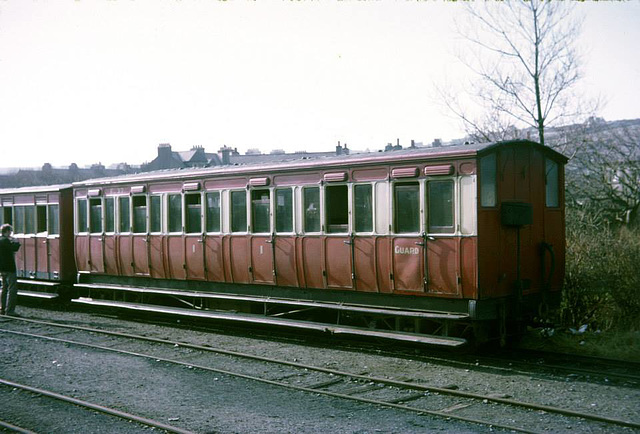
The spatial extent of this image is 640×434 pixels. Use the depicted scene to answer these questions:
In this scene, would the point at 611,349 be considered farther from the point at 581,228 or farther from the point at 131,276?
the point at 131,276

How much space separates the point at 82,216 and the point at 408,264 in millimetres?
9794

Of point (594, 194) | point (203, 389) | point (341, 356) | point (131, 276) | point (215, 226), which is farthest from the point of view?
point (594, 194)

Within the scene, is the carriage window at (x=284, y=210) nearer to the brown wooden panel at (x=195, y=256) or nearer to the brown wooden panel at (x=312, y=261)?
the brown wooden panel at (x=312, y=261)

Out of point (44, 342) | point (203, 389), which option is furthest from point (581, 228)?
point (44, 342)

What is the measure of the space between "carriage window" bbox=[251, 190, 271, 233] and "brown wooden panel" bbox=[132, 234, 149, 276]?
11.3 feet

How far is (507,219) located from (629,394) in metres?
3.04

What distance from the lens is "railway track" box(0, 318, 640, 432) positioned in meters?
6.89

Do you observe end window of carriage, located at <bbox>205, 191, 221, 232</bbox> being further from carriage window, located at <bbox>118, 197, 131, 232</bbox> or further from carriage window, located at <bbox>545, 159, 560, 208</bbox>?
carriage window, located at <bbox>545, 159, 560, 208</bbox>

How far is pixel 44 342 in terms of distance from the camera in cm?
1223

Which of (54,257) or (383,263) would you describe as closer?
(383,263)

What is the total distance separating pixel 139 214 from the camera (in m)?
15.1

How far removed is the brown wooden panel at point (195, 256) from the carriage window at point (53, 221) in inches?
210

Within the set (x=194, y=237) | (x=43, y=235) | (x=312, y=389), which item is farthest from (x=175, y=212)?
(x=312, y=389)

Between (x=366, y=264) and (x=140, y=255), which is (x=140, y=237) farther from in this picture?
(x=366, y=264)
